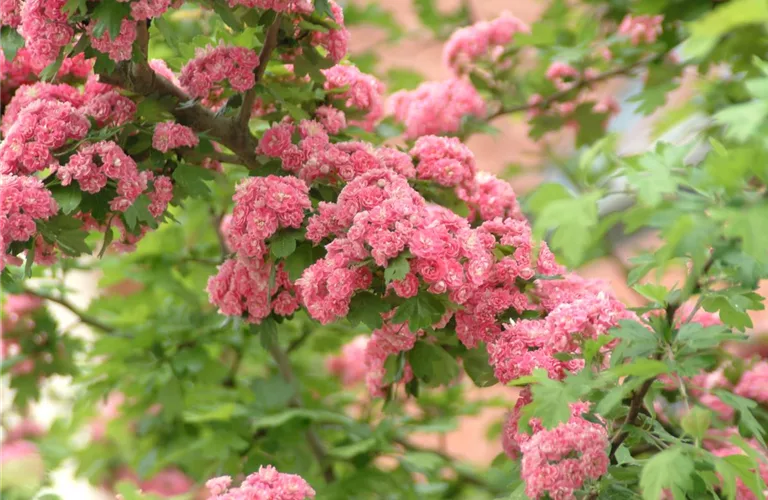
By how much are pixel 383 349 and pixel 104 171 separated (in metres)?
0.49

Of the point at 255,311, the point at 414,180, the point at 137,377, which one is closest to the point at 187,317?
the point at 137,377

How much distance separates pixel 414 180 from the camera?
1.30 metres

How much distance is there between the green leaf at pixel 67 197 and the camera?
1122 millimetres

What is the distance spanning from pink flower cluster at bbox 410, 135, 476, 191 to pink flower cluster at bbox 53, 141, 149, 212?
17.2 inches

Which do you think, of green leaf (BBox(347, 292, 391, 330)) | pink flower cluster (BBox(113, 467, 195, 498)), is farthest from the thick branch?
pink flower cluster (BBox(113, 467, 195, 498))

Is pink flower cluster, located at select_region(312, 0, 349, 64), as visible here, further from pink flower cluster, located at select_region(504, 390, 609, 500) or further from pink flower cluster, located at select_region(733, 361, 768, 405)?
pink flower cluster, located at select_region(733, 361, 768, 405)

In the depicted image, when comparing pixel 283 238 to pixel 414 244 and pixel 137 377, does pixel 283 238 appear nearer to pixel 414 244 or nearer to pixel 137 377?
pixel 414 244

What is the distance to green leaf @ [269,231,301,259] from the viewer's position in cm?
113

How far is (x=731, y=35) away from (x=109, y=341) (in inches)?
57.3

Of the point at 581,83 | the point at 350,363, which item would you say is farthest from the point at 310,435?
the point at 581,83

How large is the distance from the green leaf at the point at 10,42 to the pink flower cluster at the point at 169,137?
0.22m

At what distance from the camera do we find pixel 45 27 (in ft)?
3.58

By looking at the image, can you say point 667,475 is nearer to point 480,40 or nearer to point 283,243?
point 283,243

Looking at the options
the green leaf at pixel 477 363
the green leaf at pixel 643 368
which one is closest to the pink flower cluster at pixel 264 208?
the green leaf at pixel 477 363
